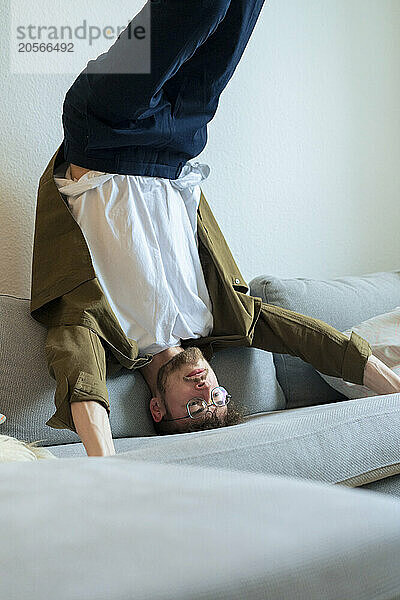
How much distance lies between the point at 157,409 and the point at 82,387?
383 mm

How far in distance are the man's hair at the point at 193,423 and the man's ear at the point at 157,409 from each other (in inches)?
0.5

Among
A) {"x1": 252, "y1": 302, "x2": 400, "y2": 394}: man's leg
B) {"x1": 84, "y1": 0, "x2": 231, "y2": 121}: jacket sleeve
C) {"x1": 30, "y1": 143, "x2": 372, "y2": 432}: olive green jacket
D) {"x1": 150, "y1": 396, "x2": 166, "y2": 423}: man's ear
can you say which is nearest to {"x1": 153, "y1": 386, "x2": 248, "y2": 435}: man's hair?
{"x1": 150, "y1": 396, "x2": 166, "y2": 423}: man's ear

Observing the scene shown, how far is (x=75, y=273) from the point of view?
1726mm

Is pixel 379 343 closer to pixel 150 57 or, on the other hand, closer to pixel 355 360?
pixel 355 360

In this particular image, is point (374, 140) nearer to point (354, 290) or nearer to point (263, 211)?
point (263, 211)

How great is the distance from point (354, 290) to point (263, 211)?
534mm

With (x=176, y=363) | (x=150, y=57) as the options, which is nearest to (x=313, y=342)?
(x=176, y=363)

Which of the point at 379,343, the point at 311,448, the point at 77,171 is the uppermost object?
the point at 77,171

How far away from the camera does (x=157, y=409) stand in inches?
71.1

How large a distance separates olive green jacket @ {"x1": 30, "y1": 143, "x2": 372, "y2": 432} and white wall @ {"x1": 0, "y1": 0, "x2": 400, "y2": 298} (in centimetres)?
52

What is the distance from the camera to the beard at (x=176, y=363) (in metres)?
1.76

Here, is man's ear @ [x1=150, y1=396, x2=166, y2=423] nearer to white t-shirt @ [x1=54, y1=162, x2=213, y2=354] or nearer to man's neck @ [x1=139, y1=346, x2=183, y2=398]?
man's neck @ [x1=139, y1=346, x2=183, y2=398]

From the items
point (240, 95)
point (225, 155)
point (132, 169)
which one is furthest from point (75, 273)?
point (240, 95)

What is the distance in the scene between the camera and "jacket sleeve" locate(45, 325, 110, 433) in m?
1.47
